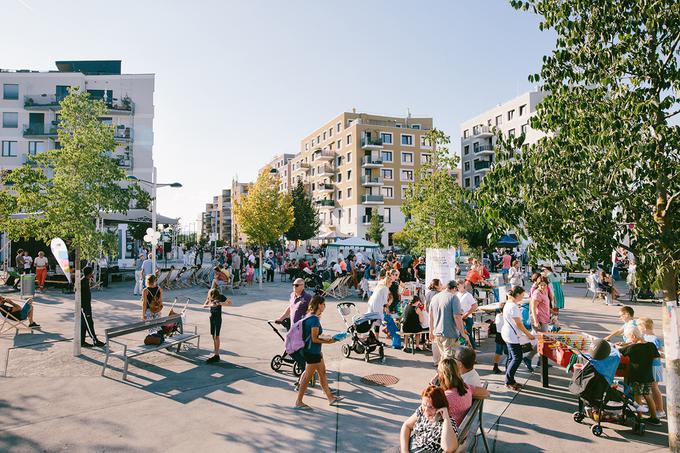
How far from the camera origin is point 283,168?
91.1 meters

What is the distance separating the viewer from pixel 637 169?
16.0 ft

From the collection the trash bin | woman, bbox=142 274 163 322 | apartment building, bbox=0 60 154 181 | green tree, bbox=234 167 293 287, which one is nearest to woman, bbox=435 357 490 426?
woman, bbox=142 274 163 322

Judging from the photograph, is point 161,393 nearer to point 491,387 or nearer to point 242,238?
point 491,387

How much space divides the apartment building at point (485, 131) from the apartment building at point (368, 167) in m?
5.87

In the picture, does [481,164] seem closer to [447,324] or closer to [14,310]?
[447,324]

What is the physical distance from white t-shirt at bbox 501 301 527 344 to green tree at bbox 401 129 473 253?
11.4 m

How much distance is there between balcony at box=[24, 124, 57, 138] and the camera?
4241 cm

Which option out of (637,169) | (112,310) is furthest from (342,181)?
(637,169)

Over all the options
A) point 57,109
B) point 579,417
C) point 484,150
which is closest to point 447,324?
point 579,417

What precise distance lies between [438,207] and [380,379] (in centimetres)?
1197

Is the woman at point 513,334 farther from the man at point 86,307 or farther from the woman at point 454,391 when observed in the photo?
the man at point 86,307

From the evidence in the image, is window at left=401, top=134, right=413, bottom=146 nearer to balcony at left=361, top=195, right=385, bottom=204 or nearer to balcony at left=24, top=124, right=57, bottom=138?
balcony at left=361, top=195, right=385, bottom=204

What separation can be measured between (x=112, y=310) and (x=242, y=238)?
98.9m

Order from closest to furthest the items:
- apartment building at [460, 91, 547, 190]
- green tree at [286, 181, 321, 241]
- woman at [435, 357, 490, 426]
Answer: woman at [435, 357, 490, 426] < apartment building at [460, 91, 547, 190] < green tree at [286, 181, 321, 241]
